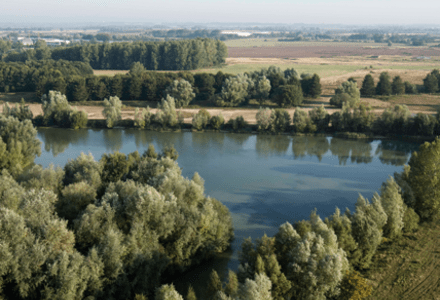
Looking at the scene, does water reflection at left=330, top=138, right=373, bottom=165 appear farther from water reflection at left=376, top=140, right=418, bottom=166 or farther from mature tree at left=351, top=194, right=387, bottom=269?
mature tree at left=351, top=194, right=387, bottom=269

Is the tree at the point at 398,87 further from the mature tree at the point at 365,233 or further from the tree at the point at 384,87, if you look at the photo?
the mature tree at the point at 365,233

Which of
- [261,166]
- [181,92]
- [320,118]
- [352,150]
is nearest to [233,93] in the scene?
[181,92]

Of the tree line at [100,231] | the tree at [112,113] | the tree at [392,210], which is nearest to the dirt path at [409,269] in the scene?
the tree at [392,210]

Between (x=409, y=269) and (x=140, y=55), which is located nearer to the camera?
(x=409, y=269)

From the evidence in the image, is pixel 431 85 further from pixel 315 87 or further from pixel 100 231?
pixel 100 231

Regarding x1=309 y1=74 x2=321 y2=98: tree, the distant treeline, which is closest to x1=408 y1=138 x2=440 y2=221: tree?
x1=309 y1=74 x2=321 y2=98: tree

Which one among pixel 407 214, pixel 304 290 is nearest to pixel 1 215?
pixel 304 290
